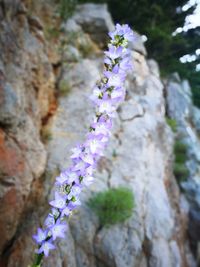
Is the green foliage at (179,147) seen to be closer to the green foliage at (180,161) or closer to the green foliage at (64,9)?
the green foliage at (180,161)

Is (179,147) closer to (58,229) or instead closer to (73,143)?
(73,143)

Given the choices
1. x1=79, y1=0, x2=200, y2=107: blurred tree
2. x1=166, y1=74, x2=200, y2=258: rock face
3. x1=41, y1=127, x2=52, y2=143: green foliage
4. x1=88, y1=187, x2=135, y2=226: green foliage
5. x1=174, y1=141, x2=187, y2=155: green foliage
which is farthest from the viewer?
x1=79, y1=0, x2=200, y2=107: blurred tree

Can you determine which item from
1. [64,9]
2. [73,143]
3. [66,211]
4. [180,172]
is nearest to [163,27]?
[64,9]

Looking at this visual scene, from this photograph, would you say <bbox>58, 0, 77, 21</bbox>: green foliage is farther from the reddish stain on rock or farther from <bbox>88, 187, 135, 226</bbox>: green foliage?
<bbox>88, 187, 135, 226</bbox>: green foliage

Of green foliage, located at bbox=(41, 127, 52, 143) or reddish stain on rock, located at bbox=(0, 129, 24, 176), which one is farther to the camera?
green foliage, located at bbox=(41, 127, 52, 143)

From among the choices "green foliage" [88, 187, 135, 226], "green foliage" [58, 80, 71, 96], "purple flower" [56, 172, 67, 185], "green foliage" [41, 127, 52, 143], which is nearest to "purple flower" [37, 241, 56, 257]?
"purple flower" [56, 172, 67, 185]

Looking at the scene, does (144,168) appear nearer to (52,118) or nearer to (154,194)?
(154,194)
